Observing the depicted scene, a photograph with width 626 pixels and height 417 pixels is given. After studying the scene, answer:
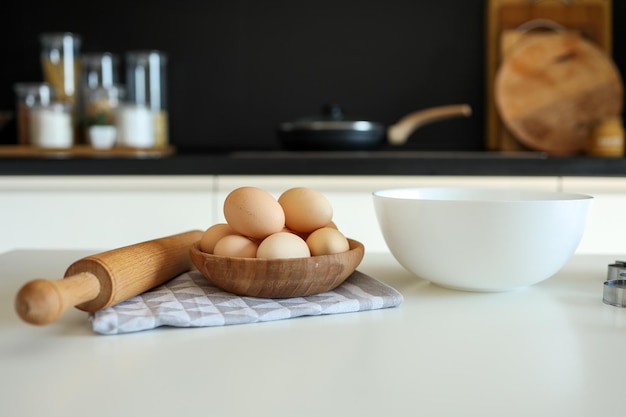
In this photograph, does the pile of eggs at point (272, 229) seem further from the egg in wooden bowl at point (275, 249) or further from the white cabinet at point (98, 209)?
the white cabinet at point (98, 209)

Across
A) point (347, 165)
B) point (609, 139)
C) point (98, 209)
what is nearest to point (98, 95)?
point (98, 209)

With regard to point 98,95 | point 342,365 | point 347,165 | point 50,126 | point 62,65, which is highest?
point 62,65

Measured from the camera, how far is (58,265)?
946 millimetres

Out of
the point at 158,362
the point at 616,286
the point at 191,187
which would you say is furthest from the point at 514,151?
the point at 158,362

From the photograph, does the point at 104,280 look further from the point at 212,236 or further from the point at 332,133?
the point at 332,133

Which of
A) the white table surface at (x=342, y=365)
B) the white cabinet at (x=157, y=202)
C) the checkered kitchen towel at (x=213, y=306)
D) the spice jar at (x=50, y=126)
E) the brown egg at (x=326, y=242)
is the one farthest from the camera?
the spice jar at (x=50, y=126)

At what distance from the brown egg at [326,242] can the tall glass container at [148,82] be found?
183 cm

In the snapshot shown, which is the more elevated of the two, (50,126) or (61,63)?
(61,63)

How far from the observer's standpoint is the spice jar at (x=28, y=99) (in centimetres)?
233

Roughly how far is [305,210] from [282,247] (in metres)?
0.09

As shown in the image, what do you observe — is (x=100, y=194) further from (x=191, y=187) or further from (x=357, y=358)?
(x=357, y=358)

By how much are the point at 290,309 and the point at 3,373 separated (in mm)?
243

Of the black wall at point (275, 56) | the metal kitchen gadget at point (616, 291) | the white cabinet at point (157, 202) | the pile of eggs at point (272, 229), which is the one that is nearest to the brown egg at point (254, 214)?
the pile of eggs at point (272, 229)

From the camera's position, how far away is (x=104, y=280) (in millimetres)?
609
